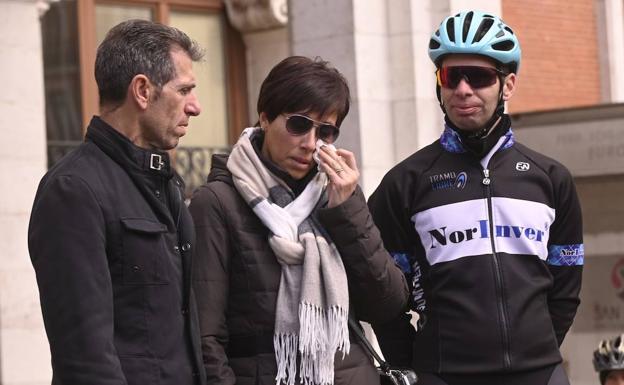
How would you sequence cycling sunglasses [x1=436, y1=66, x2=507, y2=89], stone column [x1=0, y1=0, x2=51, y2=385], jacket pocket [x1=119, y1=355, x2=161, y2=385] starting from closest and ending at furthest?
jacket pocket [x1=119, y1=355, x2=161, y2=385], cycling sunglasses [x1=436, y1=66, x2=507, y2=89], stone column [x1=0, y1=0, x2=51, y2=385]

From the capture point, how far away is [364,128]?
9.42 metres

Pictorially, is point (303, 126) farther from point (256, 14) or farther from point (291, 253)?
point (256, 14)

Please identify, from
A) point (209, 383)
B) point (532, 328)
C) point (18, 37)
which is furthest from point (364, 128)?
point (209, 383)

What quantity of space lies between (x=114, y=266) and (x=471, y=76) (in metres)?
1.70

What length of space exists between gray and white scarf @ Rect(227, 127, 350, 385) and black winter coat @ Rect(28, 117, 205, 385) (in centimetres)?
38

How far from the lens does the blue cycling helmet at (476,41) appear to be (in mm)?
5176

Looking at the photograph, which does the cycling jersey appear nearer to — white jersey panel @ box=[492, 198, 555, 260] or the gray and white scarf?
white jersey panel @ box=[492, 198, 555, 260]

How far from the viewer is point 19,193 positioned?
35.7 ft

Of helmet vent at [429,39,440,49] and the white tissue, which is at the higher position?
helmet vent at [429,39,440,49]

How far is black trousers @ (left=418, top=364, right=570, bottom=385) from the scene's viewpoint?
5.00m

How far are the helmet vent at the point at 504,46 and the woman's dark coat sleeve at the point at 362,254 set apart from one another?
0.86m

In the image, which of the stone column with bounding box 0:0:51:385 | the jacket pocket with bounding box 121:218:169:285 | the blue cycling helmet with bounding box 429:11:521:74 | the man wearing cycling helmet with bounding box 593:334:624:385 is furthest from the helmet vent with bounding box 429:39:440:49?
the stone column with bounding box 0:0:51:385

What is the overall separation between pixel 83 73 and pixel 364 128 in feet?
17.5

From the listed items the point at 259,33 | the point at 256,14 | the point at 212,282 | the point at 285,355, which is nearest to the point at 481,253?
the point at 285,355
